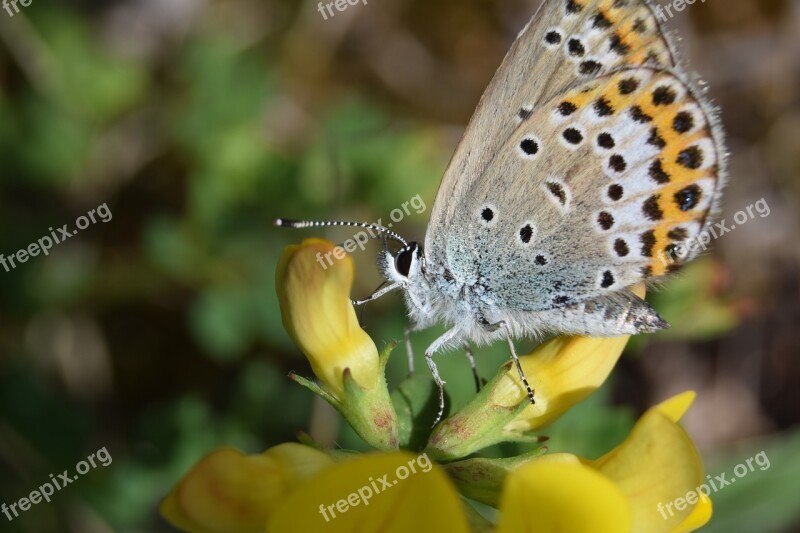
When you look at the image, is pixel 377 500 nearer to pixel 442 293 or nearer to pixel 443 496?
pixel 443 496

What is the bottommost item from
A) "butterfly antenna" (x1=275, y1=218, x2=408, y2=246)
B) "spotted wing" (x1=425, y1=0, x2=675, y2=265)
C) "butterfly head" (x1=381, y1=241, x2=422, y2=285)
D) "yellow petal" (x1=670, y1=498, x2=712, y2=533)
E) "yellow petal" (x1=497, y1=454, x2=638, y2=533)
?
"yellow petal" (x1=670, y1=498, x2=712, y2=533)

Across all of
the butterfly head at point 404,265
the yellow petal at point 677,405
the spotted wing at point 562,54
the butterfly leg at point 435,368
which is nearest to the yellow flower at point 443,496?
the yellow petal at point 677,405

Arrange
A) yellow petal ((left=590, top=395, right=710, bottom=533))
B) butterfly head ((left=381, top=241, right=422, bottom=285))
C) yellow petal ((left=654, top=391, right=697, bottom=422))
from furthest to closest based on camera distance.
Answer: butterfly head ((left=381, top=241, right=422, bottom=285)), yellow petal ((left=654, top=391, right=697, bottom=422)), yellow petal ((left=590, top=395, right=710, bottom=533))

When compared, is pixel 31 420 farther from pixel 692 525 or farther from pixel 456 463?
pixel 692 525

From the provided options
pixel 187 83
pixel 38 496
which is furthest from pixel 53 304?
pixel 187 83

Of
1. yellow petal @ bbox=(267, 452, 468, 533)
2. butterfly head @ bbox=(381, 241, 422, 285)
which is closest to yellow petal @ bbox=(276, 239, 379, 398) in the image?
butterfly head @ bbox=(381, 241, 422, 285)

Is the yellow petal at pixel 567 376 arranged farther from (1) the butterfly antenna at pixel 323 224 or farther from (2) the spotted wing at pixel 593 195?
(1) the butterfly antenna at pixel 323 224

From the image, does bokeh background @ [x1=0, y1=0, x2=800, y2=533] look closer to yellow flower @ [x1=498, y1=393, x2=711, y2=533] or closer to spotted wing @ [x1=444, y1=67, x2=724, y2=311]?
spotted wing @ [x1=444, y1=67, x2=724, y2=311]
